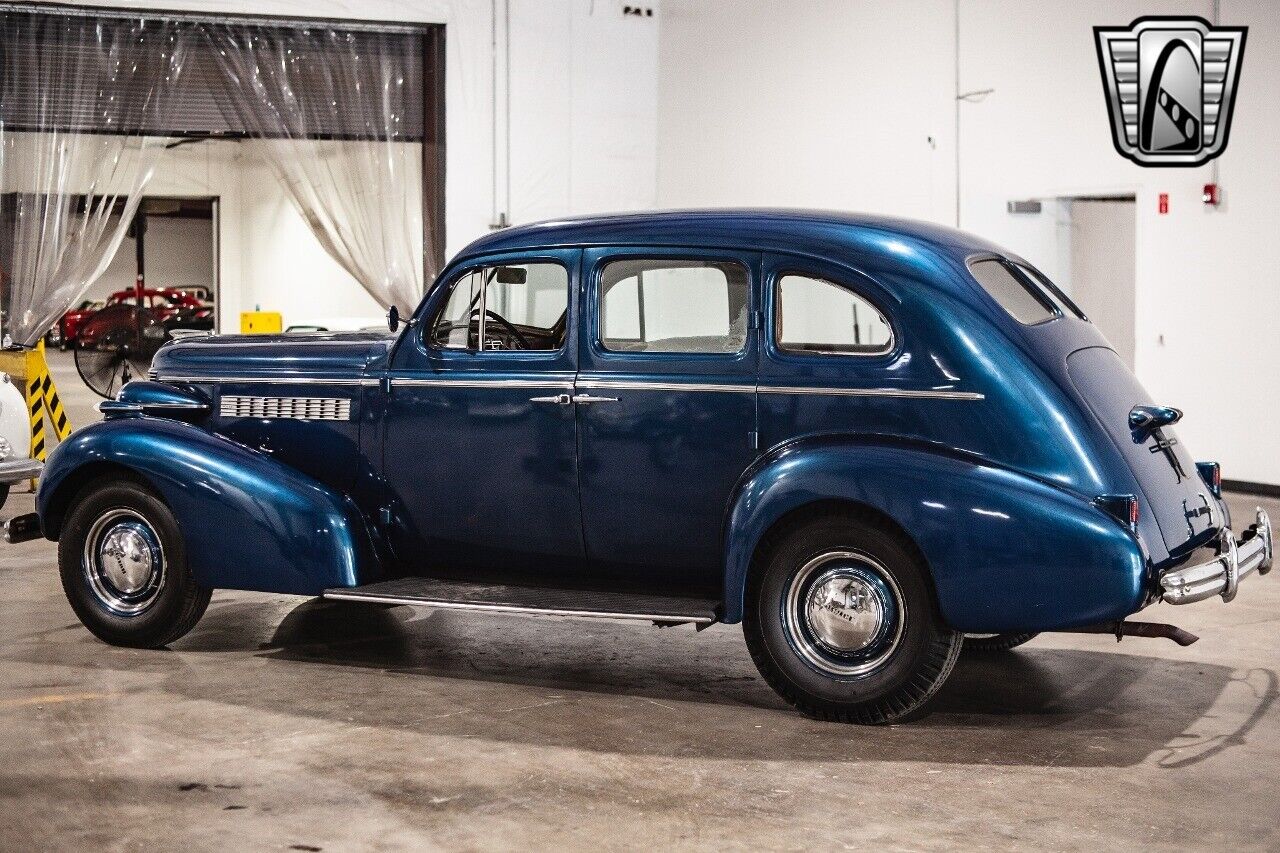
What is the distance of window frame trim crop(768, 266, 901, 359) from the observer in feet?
16.9

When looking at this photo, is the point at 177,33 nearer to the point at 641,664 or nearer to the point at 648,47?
the point at 648,47

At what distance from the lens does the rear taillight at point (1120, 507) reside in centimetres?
476

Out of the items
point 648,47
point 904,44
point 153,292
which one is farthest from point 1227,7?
point 153,292

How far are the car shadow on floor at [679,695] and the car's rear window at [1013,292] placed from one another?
1391 mm

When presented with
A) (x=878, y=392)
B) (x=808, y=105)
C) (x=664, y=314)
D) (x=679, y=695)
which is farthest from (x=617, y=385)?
(x=808, y=105)

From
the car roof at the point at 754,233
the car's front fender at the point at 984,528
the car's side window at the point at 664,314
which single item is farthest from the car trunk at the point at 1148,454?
the car's side window at the point at 664,314

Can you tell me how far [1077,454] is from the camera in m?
4.86

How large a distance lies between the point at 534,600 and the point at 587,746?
73cm

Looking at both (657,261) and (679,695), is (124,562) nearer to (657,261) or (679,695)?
(679,695)

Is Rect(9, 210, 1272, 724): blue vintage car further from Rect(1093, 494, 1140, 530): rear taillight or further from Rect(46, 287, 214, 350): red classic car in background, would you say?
Rect(46, 287, 214, 350): red classic car in background

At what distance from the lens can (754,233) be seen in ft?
17.8

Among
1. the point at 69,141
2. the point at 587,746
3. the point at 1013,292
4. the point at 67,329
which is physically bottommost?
the point at 587,746

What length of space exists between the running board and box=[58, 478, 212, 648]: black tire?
0.76 metres

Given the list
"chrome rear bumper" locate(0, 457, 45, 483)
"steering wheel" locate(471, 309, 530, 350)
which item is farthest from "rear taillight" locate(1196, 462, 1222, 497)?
"chrome rear bumper" locate(0, 457, 45, 483)
